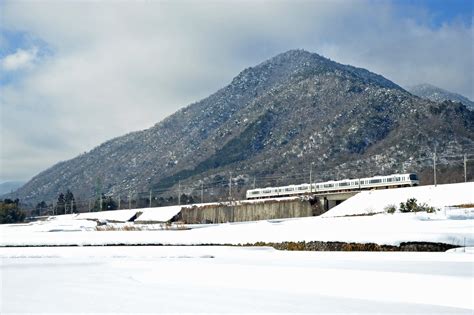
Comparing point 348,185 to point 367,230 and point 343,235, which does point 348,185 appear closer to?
point 367,230

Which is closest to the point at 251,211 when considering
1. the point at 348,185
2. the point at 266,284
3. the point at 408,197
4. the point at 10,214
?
the point at 348,185

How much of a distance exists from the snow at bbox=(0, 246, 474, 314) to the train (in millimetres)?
40923

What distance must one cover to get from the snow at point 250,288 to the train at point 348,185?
40923 mm

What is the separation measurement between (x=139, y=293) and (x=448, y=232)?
491 inches

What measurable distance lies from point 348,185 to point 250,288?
51156 millimetres

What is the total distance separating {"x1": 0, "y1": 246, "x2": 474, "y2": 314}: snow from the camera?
7.88m

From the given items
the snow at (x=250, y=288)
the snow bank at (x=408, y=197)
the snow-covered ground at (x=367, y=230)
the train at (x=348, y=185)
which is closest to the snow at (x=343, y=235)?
the snow-covered ground at (x=367, y=230)

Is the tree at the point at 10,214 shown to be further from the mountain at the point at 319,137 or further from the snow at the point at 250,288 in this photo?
the snow at the point at 250,288

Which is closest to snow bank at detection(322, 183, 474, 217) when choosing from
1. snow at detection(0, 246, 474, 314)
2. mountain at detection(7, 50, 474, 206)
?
snow at detection(0, 246, 474, 314)

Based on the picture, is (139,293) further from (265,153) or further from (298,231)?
(265,153)

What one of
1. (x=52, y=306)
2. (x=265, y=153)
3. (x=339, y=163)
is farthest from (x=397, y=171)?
(x=52, y=306)

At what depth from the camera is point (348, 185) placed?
195 ft

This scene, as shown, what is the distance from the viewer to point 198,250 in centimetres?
2019

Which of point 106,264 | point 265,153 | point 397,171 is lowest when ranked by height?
point 106,264
